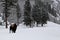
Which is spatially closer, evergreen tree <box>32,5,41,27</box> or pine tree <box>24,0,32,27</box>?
pine tree <box>24,0,32,27</box>

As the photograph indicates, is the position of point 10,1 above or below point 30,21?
above

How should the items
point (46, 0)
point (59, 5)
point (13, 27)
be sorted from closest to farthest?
point (13, 27)
point (46, 0)
point (59, 5)

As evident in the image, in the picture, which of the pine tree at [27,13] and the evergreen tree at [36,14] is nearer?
the pine tree at [27,13]

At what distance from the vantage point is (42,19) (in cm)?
6319

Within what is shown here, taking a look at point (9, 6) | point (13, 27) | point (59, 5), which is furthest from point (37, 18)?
point (59, 5)

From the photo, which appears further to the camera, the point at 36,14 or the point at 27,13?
the point at 36,14

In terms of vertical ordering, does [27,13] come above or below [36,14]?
above

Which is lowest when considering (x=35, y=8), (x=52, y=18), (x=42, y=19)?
(x=52, y=18)

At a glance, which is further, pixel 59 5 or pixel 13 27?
pixel 59 5

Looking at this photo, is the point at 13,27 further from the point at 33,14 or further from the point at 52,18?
the point at 52,18

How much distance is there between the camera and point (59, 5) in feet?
546

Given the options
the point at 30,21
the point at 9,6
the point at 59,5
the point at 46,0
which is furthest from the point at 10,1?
the point at 59,5

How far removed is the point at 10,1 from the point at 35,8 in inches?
928

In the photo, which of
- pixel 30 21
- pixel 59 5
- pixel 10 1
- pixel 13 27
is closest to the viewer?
pixel 13 27
